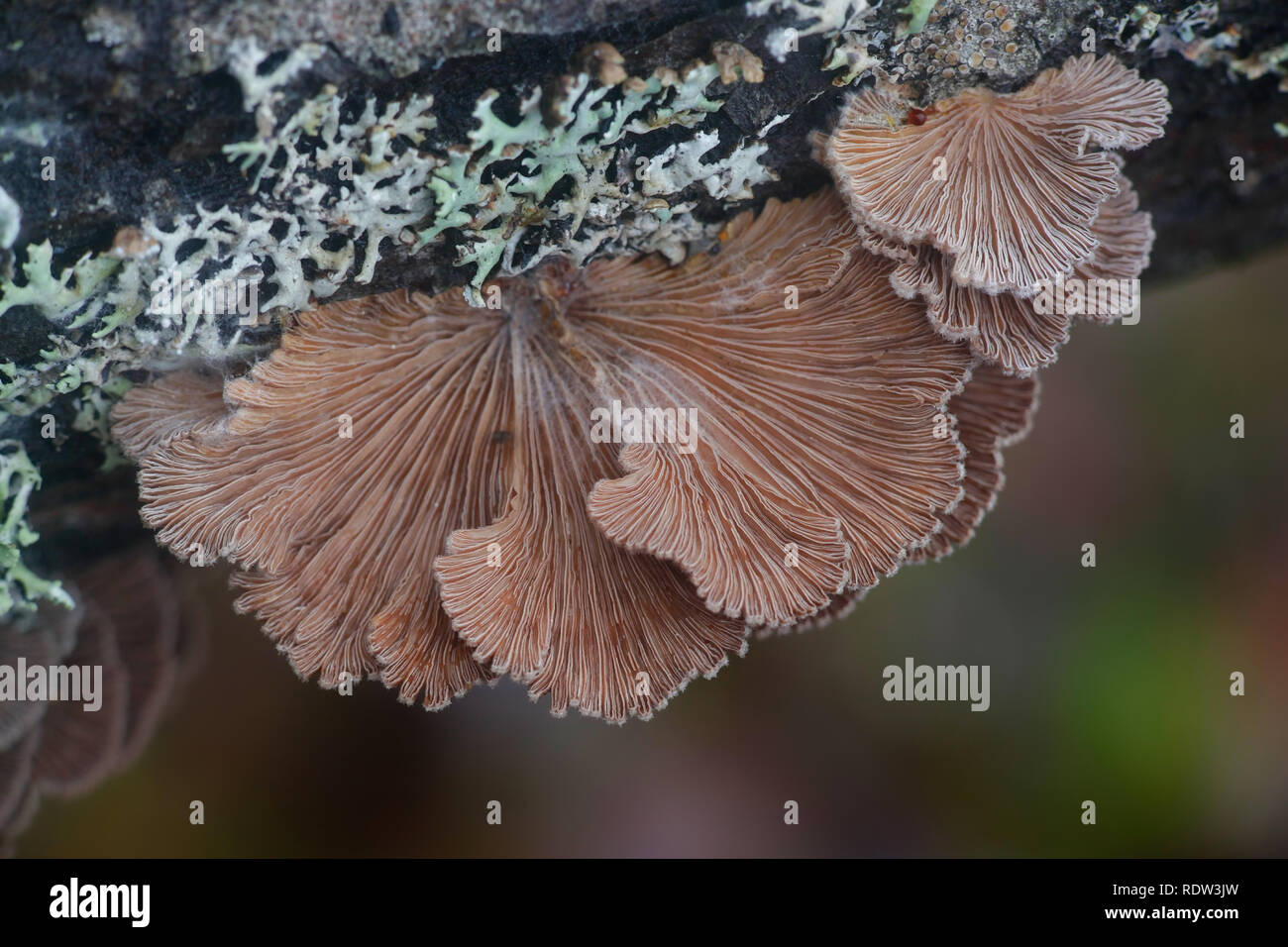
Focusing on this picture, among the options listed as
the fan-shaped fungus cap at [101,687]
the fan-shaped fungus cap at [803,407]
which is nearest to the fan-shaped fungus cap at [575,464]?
the fan-shaped fungus cap at [803,407]

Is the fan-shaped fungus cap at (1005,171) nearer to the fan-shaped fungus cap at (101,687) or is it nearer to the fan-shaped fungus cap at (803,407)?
the fan-shaped fungus cap at (803,407)

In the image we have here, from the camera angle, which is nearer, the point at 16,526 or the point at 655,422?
the point at 655,422

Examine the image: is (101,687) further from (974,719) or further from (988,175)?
(974,719)

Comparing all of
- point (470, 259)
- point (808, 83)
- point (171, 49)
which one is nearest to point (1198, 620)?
point (808, 83)

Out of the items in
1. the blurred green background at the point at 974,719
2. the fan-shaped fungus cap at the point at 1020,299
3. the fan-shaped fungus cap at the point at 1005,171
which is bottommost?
the blurred green background at the point at 974,719

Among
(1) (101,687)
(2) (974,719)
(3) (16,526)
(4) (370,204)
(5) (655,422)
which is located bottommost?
(2) (974,719)

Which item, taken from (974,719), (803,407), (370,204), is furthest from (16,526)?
(974,719)
